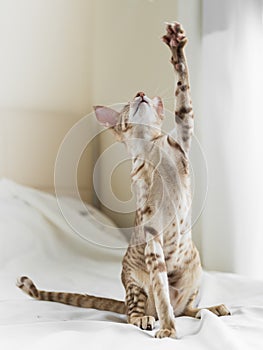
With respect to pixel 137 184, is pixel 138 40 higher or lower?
higher

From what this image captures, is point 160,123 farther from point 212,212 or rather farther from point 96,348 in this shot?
point 212,212

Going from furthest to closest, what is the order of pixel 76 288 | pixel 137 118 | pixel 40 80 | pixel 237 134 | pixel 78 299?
pixel 40 80 < pixel 237 134 < pixel 76 288 < pixel 78 299 < pixel 137 118

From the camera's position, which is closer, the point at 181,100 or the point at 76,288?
the point at 181,100

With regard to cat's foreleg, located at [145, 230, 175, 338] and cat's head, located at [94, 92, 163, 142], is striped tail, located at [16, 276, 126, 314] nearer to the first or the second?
cat's foreleg, located at [145, 230, 175, 338]

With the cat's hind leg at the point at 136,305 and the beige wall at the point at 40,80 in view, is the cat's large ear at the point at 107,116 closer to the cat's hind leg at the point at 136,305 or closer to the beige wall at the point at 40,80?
the cat's hind leg at the point at 136,305

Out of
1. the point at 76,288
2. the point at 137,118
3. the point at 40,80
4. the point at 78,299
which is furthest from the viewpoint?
the point at 40,80

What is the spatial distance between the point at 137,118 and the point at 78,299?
1.56 ft

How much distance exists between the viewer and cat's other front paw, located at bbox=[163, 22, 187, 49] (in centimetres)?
115

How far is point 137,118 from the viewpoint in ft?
3.73

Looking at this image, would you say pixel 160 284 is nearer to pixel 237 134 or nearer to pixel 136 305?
pixel 136 305

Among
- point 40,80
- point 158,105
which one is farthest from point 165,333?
point 40,80

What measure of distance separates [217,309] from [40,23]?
164 cm

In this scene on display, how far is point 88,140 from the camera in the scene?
3.95 ft

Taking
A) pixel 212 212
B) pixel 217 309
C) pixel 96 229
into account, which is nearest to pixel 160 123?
pixel 96 229
